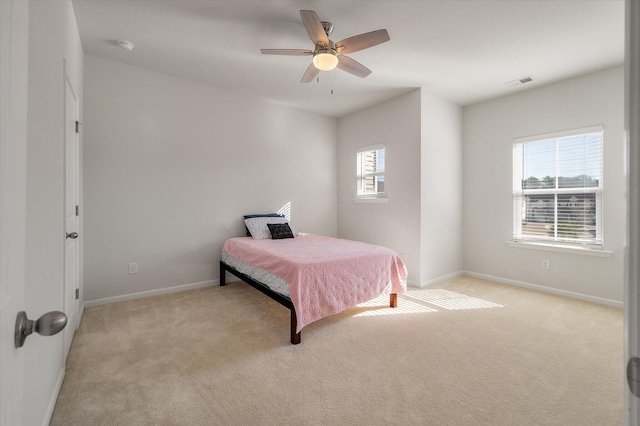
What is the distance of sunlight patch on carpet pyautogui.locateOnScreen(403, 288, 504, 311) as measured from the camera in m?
3.33

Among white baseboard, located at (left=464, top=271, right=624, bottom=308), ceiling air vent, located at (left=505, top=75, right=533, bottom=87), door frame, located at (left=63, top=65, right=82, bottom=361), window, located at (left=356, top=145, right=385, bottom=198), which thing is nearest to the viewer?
door frame, located at (left=63, top=65, right=82, bottom=361)

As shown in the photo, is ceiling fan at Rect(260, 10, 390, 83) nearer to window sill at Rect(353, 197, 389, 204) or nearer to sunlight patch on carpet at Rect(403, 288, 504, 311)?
window sill at Rect(353, 197, 389, 204)

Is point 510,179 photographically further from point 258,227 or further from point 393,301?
point 258,227

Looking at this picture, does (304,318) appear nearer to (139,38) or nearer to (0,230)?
(0,230)

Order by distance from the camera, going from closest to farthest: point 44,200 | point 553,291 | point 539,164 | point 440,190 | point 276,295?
point 44,200
point 276,295
point 553,291
point 539,164
point 440,190

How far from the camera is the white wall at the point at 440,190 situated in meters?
4.11

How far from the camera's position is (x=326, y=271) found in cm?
263

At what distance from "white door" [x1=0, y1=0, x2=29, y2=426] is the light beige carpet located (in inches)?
54.1

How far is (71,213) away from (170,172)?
136 centimetres

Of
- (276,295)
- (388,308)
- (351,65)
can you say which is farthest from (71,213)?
(388,308)

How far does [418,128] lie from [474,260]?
2.32 m

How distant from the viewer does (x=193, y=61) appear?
3326 mm
